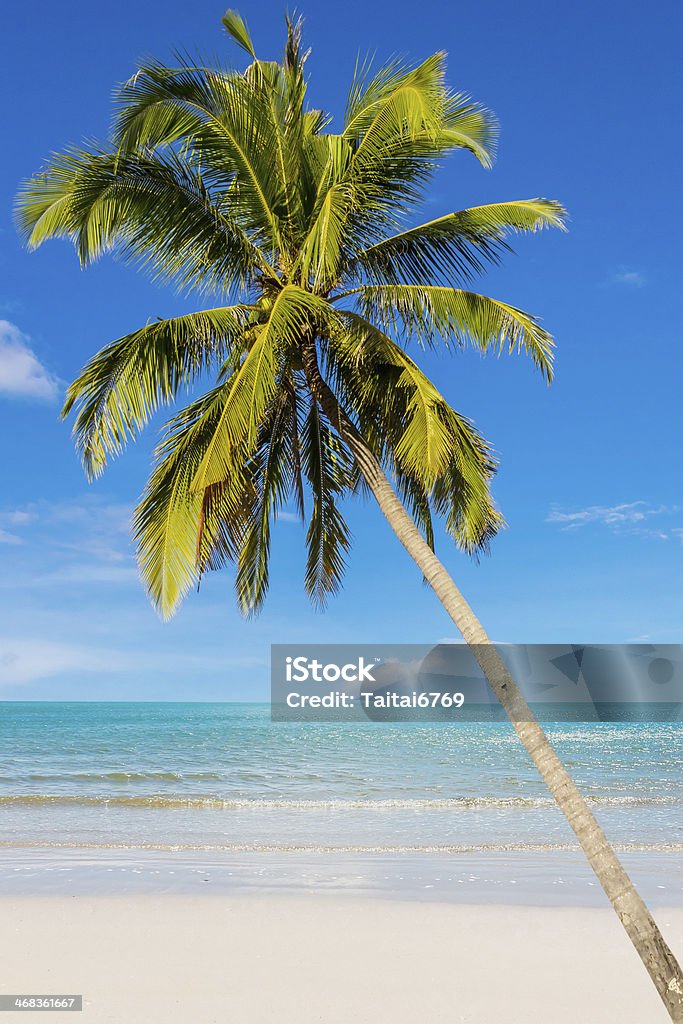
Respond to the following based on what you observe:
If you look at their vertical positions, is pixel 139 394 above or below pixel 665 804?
above

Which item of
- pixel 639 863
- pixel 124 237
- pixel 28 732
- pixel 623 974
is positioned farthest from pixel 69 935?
pixel 28 732

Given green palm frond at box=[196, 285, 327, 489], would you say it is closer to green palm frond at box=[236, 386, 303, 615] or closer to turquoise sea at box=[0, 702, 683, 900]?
green palm frond at box=[236, 386, 303, 615]

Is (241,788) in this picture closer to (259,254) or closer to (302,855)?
(302,855)

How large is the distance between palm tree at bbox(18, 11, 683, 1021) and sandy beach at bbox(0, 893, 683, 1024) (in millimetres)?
3276

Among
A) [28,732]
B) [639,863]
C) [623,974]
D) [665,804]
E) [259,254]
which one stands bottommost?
[623,974]

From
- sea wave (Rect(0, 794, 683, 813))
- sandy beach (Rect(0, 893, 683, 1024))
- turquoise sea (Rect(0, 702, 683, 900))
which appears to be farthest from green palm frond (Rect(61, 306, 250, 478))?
sea wave (Rect(0, 794, 683, 813))

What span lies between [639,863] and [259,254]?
36.0 feet

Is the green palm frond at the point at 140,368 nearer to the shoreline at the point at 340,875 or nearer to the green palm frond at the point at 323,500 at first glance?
the green palm frond at the point at 323,500

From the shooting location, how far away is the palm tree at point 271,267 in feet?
22.1

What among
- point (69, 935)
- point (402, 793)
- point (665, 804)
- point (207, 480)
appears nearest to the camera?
point (207, 480)

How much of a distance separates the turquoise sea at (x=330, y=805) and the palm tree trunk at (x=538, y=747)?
6.82 metres

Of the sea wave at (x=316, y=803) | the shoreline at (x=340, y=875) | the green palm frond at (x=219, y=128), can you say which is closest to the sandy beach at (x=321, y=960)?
the shoreline at (x=340, y=875)

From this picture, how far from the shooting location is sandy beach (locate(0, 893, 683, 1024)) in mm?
6848

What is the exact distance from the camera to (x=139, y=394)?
24.7 ft
